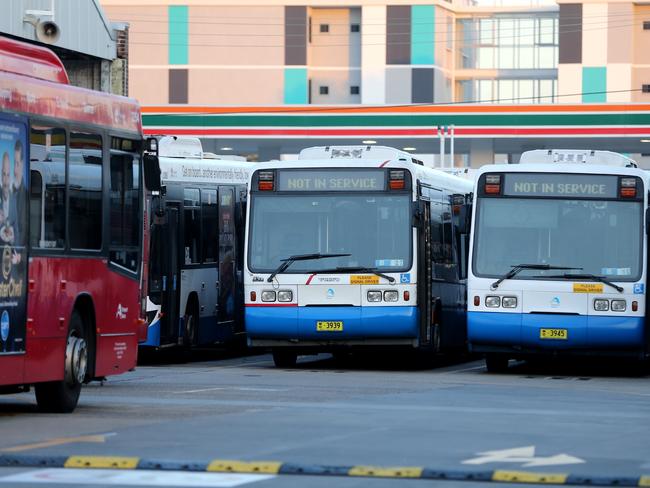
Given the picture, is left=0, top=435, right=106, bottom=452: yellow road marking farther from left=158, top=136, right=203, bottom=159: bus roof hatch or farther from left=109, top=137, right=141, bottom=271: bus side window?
left=158, top=136, right=203, bottom=159: bus roof hatch

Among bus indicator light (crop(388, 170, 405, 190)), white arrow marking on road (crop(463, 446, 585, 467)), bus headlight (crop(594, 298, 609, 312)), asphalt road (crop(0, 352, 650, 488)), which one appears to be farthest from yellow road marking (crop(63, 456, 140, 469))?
bus indicator light (crop(388, 170, 405, 190))

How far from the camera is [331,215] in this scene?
2458 centimetres

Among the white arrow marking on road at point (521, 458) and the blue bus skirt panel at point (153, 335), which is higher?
the white arrow marking on road at point (521, 458)

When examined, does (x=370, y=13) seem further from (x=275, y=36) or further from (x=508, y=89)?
(x=508, y=89)

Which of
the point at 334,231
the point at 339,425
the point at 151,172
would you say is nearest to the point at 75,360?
the point at 151,172

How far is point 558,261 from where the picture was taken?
78.5 ft

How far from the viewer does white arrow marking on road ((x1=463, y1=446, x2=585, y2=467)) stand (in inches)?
455

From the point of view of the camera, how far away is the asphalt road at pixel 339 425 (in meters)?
11.4

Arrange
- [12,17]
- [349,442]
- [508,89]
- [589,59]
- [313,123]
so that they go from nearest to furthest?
1. [349,442]
2. [12,17]
3. [313,123]
4. [589,59]
5. [508,89]

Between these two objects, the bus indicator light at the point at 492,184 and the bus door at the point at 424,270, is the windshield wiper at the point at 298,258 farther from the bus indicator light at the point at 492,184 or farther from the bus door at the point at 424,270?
the bus indicator light at the point at 492,184

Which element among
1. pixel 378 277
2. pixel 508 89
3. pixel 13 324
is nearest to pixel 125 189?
pixel 13 324

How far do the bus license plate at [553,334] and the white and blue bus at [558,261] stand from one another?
0.04 ft

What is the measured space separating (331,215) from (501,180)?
242 centimetres

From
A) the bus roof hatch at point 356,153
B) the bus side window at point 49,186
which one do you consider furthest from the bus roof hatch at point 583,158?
the bus side window at point 49,186
